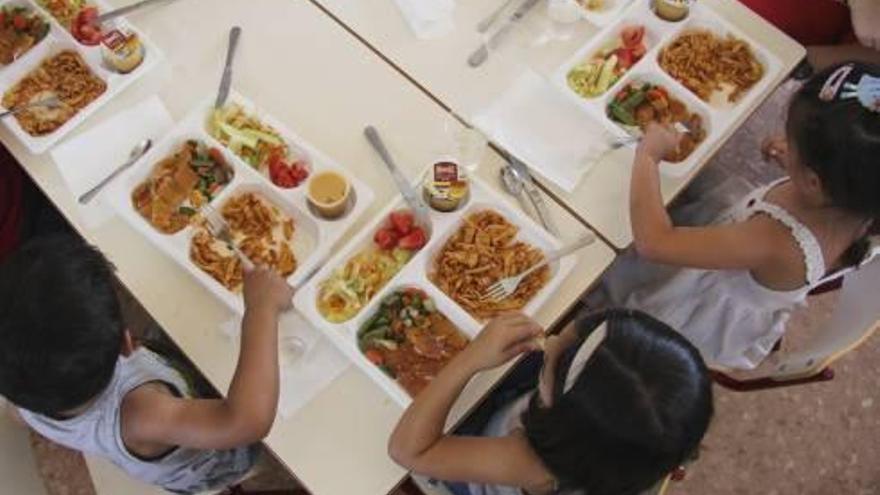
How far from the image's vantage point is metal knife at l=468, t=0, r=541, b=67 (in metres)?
1.76

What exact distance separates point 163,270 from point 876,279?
1.28 meters

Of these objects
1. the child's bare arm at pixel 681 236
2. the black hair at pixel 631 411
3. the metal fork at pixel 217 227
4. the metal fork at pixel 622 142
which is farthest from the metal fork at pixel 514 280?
the metal fork at pixel 217 227

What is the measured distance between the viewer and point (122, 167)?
1.64m

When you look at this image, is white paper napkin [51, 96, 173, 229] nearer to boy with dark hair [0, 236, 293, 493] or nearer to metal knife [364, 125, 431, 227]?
boy with dark hair [0, 236, 293, 493]

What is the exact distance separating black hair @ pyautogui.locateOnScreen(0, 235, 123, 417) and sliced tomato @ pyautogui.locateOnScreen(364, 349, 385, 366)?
410 mm

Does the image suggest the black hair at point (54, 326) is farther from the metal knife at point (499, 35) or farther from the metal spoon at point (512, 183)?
the metal knife at point (499, 35)

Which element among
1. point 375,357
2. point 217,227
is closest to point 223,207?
point 217,227

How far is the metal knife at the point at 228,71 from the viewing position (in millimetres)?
1675

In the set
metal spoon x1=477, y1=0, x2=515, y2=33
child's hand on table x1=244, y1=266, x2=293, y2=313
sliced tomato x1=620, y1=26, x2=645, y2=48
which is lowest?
child's hand on table x1=244, y1=266, x2=293, y2=313

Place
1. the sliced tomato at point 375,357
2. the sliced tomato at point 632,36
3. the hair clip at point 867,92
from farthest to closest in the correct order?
1. the sliced tomato at point 632,36
2. the sliced tomato at point 375,357
3. the hair clip at point 867,92

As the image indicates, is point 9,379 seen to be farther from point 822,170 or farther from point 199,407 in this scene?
point 822,170

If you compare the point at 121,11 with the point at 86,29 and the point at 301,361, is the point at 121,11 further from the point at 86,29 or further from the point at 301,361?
the point at 301,361

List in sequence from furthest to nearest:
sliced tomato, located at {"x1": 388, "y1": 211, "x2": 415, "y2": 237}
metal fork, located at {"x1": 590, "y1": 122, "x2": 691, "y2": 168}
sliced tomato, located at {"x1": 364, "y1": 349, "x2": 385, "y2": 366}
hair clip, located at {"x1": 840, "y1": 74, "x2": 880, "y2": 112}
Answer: metal fork, located at {"x1": 590, "y1": 122, "x2": 691, "y2": 168}, sliced tomato, located at {"x1": 388, "y1": 211, "x2": 415, "y2": 237}, sliced tomato, located at {"x1": 364, "y1": 349, "x2": 385, "y2": 366}, hair clip, located at {"x1": 840, "y1": 74, "x2": 880, "y2": 112}

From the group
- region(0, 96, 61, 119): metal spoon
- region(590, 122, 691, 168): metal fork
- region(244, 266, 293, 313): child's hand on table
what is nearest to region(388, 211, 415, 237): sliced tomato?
region(244, 266, 293, 313): child's hand on table
